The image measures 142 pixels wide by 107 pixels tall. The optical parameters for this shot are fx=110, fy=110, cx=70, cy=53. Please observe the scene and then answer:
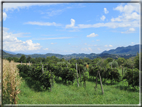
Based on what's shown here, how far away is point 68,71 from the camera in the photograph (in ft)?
33.7

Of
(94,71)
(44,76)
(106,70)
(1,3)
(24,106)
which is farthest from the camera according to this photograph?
(94,71)

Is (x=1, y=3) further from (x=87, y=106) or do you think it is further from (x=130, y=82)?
(x=130, y=82)

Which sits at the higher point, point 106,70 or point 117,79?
point 106,70

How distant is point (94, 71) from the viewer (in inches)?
468

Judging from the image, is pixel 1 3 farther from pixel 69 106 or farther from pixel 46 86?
pixel 46 86

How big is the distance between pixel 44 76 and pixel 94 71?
19.2 feet

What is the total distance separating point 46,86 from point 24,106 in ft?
11.0

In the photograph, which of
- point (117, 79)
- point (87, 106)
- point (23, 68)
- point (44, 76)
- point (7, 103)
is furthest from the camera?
point (23, 68)

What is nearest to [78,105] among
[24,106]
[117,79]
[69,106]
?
[69,106]

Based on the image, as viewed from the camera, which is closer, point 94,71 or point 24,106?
point 24,106

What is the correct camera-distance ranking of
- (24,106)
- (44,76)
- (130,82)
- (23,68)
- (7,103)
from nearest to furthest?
(7,103) < (24,106) < (130,82) < (44,76) < (23,68)

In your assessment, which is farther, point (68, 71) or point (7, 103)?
point (68, 71)

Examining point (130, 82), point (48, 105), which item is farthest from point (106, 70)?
point (48, 105)

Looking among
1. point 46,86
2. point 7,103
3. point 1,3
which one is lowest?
point 46,86
